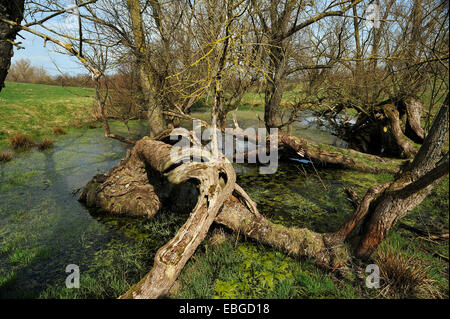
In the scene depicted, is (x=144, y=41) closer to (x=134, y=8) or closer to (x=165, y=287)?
(x=134, y=8)

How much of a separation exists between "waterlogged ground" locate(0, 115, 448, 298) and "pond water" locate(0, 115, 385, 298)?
19 millimetres

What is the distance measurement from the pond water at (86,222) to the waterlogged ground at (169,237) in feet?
0.06

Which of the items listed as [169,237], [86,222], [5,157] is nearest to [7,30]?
[86,222]

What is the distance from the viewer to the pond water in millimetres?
3535

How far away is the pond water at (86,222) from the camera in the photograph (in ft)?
11.6

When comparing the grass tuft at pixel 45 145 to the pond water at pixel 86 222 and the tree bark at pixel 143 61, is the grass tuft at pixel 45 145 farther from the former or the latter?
the tree bark at pixel 143 61

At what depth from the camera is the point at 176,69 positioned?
757 cm

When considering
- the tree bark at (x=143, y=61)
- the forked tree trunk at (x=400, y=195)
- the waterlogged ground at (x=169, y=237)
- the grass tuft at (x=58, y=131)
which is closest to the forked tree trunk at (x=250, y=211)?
the forked tree trunk at (x=400, y=195)

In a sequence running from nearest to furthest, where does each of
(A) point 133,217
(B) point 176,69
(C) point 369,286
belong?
1. (C) point 369,286
2. (A) point 133,217
3. (B) point 176,69

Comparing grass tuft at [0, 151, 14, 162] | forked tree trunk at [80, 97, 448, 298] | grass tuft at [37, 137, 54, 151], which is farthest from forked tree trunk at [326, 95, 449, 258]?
grass tuft at [37, 137, 54, 151]

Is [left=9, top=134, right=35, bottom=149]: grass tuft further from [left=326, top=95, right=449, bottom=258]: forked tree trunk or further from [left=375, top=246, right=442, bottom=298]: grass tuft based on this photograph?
[left=375, top=246, right=442, bottom=298]: grass tuft

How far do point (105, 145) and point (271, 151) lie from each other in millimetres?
8627

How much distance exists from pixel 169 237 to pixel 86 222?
2186mm
